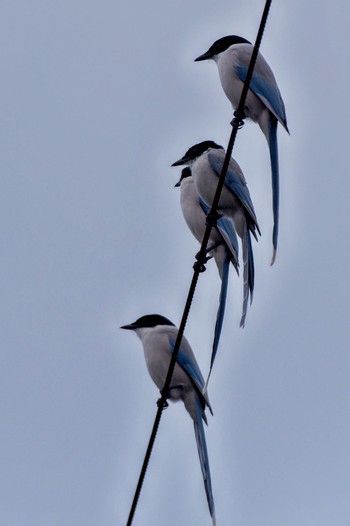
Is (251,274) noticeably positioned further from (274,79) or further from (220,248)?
(274,79)

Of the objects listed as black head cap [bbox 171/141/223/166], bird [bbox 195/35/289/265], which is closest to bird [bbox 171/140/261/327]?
black head cap [bbox 171/141/223/166]

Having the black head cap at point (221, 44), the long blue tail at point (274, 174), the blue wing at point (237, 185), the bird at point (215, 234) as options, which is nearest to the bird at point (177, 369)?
the bird at point (215, 234)

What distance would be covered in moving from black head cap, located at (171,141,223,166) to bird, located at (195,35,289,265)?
411 mm

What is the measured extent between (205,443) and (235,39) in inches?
90.3

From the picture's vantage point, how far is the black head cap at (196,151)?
6.60m

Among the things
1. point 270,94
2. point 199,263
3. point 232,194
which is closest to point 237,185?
point 232,194

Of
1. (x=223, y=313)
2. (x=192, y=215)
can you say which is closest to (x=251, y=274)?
(x=223, y=313)

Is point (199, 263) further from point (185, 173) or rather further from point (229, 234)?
point (185, 173)

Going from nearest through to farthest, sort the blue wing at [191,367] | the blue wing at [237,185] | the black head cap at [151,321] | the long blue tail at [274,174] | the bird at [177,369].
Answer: the long blue tail at [274,174] < the bird at [177,369] < the blue wing at [191,367] < the blue wing at [237,185] < the black head cap at [151,321]

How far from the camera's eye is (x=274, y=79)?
625cm

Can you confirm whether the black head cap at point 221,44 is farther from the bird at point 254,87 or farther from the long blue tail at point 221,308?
the long blue tail at point 221,308

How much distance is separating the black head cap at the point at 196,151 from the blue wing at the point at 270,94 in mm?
557

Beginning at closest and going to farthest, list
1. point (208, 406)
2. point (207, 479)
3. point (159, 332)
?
point (207, 479)
point (208, 406)
point (159, 332)

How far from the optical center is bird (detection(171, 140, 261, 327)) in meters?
5.97
